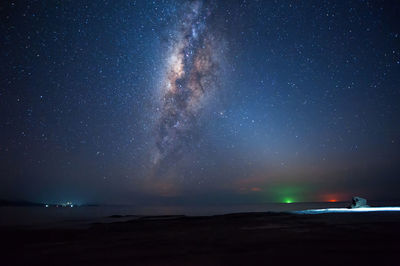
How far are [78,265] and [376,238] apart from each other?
49.0ft

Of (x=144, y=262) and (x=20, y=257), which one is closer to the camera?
(x=144, y=262)

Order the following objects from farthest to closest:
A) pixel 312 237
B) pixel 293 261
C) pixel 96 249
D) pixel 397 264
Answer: pixel 312 237, pixel 96 249, pixel 293 261, pixel 397 264

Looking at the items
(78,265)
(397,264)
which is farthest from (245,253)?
(78,265)

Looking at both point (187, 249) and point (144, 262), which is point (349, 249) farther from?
point (144, 262)

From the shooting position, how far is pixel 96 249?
13.2 meters

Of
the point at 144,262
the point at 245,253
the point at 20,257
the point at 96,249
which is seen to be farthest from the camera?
the point at 96,249

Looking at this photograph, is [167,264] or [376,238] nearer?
[167,264]

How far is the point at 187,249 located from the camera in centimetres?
1238

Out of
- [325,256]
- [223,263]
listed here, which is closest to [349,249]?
[325,256]

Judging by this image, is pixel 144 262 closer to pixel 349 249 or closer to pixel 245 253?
pixel 245 253

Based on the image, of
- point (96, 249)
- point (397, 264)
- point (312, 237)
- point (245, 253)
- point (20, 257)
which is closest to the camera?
point (397, 264)

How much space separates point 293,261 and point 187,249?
5233mm

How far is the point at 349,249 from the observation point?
1111 centimetres

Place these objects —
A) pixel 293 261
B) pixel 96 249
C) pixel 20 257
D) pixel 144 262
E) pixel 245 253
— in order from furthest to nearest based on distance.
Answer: pixel 96 249
pixel 20 257
pixel 245 253
pixel 144 262
pixel 293 261
